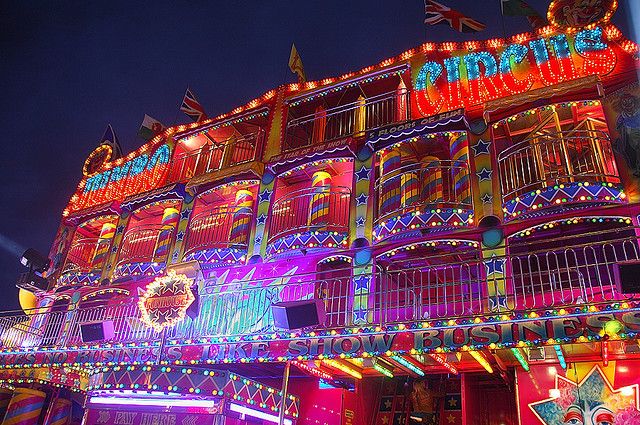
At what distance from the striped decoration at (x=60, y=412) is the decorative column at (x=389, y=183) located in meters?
11.9

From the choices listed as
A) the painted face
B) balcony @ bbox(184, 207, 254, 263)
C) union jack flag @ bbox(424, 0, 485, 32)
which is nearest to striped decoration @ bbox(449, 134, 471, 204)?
union jack flag @ bbox(424, 0, 485, 32)

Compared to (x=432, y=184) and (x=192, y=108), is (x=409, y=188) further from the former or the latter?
(x=192, y=108)

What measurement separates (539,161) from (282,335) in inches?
285

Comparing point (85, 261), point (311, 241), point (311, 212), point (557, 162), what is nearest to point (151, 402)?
point (311, 241)

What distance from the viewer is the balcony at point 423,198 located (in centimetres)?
1226

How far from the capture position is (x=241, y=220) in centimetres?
1609

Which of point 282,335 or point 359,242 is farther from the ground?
point 359,242

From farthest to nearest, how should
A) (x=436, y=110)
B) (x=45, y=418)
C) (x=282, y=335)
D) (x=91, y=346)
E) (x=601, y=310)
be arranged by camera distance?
(x=45, y=418), (x=436, y=110), (x=91, y=346), (x=282, y=335), (x=601, y=310)

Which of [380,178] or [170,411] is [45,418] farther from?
[380,178]

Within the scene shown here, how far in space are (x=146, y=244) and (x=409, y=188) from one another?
32.7 feet

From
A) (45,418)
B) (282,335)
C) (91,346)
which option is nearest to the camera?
(282,335)

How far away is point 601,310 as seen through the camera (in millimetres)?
7828

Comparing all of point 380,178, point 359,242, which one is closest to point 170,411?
point 359,242

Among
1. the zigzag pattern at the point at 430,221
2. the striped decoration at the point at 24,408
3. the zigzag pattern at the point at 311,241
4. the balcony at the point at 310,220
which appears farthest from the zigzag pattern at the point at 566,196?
the striped decoration at the point at 24,408
